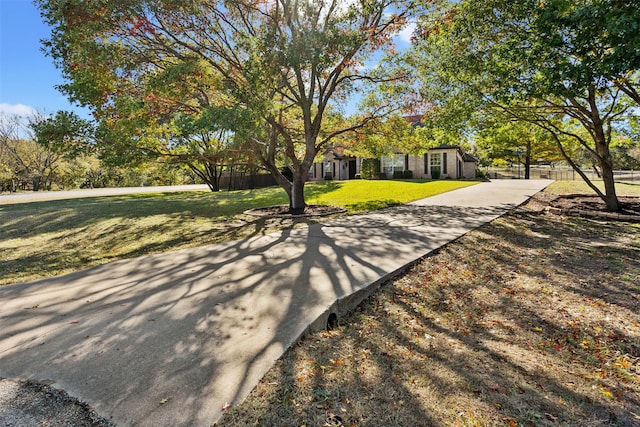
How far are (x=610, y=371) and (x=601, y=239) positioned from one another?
5411mm

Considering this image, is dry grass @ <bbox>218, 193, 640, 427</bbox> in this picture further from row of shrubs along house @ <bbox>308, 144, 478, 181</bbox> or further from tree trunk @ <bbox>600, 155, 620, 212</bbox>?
row of shrubs along house @ <bbox>308, 144, 478, 181</bbox>

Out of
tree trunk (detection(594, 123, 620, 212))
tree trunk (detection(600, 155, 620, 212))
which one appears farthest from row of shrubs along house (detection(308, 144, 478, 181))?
tree trunk (detection(600, 155, 620, 212))

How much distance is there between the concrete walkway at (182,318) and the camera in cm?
233

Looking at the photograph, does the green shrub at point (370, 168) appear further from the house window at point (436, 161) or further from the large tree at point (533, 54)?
the large tree at point (533, 54)

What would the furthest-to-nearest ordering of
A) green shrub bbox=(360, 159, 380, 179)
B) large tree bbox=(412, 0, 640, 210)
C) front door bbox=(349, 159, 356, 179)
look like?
front door bbox=(349, 159, 356, 179), green shrub bbox=(360, 159, 380, 179), large tree bbox=(412, 0, 640, 210)

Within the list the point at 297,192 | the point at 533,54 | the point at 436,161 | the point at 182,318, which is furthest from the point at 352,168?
the point at 182,318

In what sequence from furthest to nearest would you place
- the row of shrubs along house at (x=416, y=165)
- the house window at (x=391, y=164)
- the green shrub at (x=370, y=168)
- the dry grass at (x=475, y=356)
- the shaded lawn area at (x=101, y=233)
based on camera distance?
the house window at (x=391, y=164)
the green shrub at (x=370, y=168)
the row of shrubs along house at (x=416, y=165)
the shaded lawn area at (x=101, y=233)
the dry grass at (x=475, y=356)

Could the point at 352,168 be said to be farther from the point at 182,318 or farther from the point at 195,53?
the point at 182,318

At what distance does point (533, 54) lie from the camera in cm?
636

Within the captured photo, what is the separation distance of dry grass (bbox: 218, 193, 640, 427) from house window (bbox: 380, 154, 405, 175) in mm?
23139

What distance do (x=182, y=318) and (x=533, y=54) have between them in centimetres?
762

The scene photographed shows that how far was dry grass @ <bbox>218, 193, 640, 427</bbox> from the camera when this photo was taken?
2162mm

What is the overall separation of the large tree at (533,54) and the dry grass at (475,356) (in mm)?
3357

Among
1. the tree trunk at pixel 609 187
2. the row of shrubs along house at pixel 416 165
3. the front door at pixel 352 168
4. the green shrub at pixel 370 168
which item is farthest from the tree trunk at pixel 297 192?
the front door at pixel 352 168
